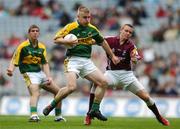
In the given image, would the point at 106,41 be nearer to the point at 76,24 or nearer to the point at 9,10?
the point at 76,24

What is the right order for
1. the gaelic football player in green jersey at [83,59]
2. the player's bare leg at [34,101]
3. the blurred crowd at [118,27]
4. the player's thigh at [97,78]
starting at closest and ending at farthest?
the gaelic football player in green jersey at [83,59] → the player's thigh at [97,78] → the player's bare leg at [34,101] → the blurred crowd at [118,27]

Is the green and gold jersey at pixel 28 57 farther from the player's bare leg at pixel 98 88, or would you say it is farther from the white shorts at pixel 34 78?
the player's bare leg at pixel 98 88

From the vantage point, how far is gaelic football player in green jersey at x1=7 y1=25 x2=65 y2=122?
1716cm

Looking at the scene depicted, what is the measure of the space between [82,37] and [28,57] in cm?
182

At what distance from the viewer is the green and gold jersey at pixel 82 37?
16.0 meters

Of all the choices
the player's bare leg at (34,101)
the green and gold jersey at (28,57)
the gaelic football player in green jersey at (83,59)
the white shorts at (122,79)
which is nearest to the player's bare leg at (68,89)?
the gaelic football player in green jersey at (83,59)

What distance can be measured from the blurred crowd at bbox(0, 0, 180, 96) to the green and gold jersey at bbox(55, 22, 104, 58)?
36.8ft

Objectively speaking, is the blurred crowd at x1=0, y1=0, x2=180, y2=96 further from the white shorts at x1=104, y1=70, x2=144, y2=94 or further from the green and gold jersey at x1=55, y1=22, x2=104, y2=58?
the green and gold jersey at x1=55, y1=22, x2=104, y2=58

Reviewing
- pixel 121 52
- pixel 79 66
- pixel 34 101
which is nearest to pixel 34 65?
pixel 34 101

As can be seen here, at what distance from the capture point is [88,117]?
1608cm

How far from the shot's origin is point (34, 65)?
17391 mm

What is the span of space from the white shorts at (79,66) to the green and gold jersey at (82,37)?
4.2 inches

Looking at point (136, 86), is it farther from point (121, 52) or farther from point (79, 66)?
point (79, 66)

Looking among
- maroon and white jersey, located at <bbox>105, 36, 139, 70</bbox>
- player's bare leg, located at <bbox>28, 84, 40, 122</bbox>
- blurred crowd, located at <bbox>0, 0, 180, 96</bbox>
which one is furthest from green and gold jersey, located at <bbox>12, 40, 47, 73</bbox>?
blurred crowd, located at <bbox>0, 0, 180, 96</bbox>
